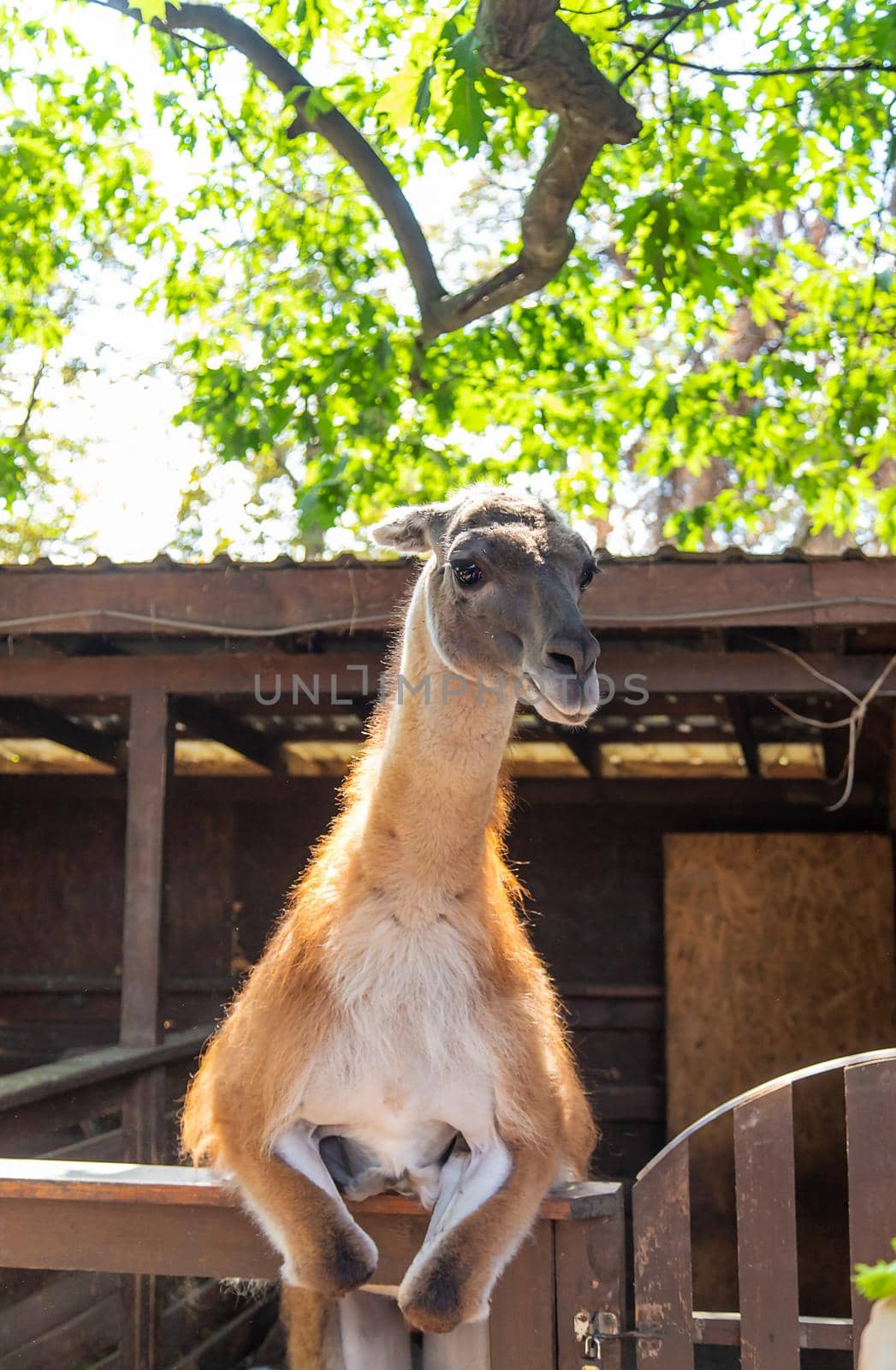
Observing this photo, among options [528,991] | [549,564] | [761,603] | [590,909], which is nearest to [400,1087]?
[528,991]

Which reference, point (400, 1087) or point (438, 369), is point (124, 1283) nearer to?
point (400, 1087)

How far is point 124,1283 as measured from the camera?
13.7 ft

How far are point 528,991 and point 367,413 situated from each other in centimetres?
578

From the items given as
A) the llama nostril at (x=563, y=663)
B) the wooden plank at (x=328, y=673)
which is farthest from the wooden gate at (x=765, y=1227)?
the wooden plank at (x=328, y=673)

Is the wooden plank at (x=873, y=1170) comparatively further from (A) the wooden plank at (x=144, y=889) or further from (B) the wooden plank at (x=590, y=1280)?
(A) the wooden plank at (x=144, y=889)

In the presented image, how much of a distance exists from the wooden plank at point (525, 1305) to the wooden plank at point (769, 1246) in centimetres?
40

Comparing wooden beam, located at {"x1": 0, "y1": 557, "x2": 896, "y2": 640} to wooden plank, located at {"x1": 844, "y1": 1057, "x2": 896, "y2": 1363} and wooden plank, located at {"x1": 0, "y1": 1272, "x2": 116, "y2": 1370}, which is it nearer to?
wooden plank, located at {"x1": 0, "y1": 1272, "x2": 116, "y2": 1370}

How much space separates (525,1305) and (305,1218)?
482 millimetres

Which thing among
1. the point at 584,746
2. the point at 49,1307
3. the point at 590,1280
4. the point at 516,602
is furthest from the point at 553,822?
the point at 590,1280

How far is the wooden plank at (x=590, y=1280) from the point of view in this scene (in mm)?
2471

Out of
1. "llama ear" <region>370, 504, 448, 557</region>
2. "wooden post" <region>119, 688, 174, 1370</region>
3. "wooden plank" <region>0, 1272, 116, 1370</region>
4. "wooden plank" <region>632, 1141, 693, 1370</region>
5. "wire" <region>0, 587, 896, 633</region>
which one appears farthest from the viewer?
"wooden post" <region>119, 688, 174, 1370</region>

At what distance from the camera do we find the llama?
2.58 meters

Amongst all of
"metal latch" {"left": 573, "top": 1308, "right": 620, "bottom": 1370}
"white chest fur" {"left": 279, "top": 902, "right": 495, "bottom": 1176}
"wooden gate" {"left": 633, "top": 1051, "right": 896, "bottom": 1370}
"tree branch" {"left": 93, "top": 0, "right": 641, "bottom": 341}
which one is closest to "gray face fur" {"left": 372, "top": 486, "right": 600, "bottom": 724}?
"white chest fur" {"left": 279, "top": 902, "right": 495, "bottom": 1176}

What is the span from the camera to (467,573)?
284cm
